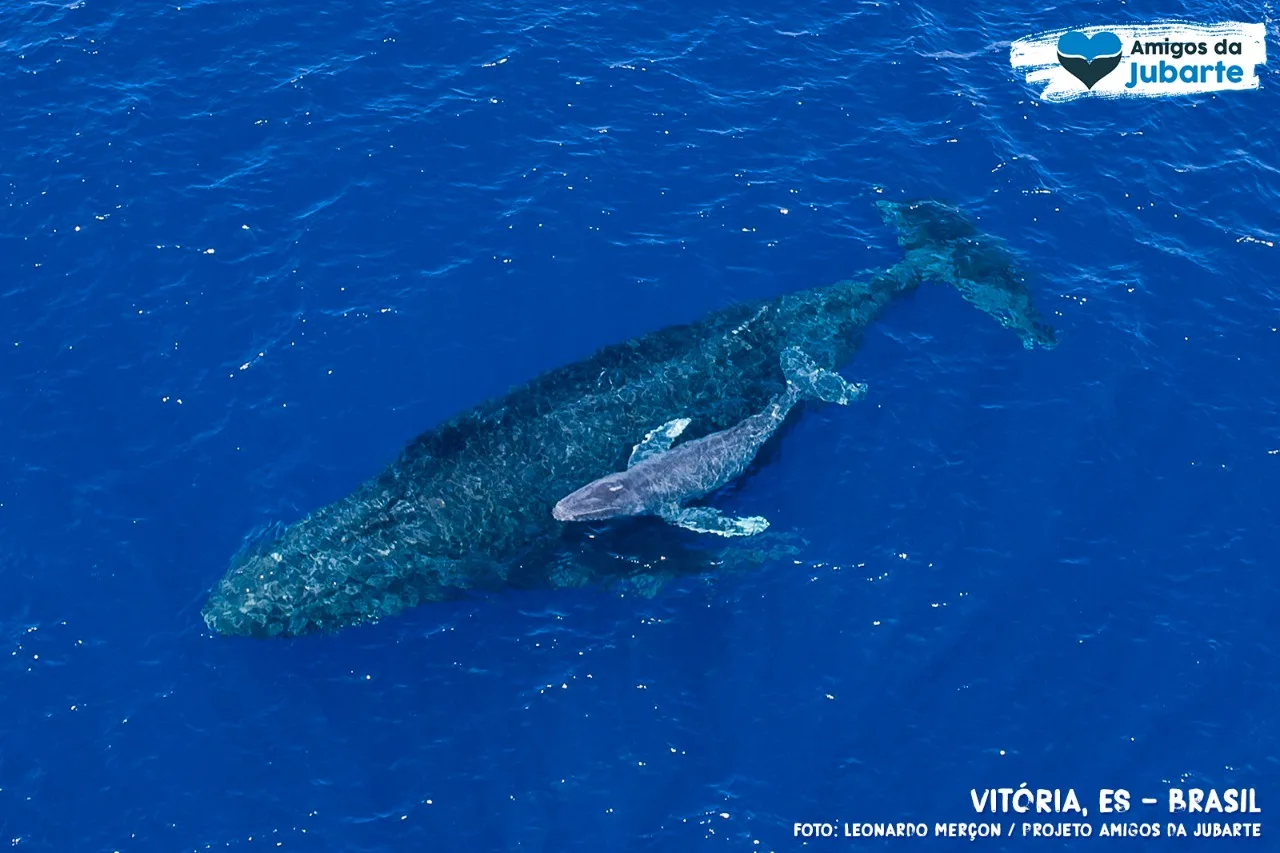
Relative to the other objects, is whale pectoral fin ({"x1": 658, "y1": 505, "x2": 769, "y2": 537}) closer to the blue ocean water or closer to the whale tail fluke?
the blue ocean water

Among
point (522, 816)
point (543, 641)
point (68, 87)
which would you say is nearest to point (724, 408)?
point (543, 641)

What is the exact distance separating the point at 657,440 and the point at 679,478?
2686mm

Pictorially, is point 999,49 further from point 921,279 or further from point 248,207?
point 248,207

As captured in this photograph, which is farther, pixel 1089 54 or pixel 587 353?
pixel 1089 54

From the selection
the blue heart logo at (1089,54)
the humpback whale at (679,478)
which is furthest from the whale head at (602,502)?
the blue heart logo at (1089,54)

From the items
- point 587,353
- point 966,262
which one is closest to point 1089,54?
point 966,262

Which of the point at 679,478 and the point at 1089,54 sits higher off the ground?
the point at 1089,54

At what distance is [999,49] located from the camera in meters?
84.1

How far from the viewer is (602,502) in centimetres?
5956

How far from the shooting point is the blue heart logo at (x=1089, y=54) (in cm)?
8325

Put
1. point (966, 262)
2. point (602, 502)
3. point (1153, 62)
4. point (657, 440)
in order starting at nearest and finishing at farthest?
point (602, 502) < point (657, 440) < point (966, 262) < point (1153, 62)

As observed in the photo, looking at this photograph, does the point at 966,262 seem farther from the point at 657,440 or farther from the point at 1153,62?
the point at 1153,62

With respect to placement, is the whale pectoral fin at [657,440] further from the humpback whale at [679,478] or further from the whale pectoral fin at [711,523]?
the whale pectoral fin at [711,523]

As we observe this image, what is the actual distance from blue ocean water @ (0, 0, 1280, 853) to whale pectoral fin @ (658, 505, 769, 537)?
6.55 feet
